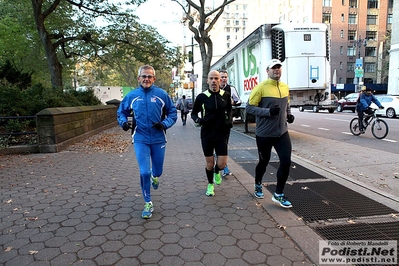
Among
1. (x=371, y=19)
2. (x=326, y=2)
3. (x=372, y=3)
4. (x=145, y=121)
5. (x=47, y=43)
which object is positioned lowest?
(x=145, y=121)

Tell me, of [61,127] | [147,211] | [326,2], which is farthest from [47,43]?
[326,2]

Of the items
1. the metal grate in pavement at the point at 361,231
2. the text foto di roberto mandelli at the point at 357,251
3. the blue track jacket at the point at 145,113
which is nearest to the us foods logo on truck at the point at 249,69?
the blue track jacket at the point at 145,113

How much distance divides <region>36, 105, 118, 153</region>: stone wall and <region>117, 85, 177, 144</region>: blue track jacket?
4943mm

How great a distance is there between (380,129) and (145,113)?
9.57 metres

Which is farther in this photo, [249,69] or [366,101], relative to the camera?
[249,69]

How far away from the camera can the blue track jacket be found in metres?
3.61

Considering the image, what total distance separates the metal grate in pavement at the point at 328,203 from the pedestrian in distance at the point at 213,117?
1182mm

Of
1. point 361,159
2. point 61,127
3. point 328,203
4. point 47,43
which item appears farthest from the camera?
point 47,43

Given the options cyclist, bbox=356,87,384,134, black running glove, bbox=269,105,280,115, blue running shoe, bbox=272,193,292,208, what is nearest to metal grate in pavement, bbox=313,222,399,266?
blue running shoe, bbox=272,193,292,208

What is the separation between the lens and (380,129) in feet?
32.8

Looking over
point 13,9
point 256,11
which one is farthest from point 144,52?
point 256,11

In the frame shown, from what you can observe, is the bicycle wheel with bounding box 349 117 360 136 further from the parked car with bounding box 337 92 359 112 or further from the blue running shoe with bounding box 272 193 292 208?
the parked car with bounding box 337 92 359 112

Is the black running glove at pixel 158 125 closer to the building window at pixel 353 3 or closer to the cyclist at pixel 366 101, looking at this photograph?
the cyclist at pixel 366 101

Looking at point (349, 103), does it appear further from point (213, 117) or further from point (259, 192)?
point (213, 117)
